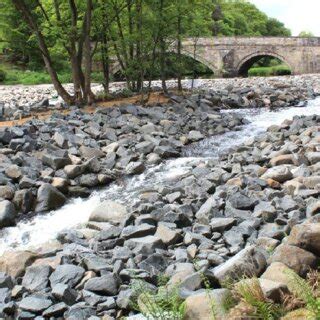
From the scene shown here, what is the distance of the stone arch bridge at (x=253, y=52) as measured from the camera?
128 ft

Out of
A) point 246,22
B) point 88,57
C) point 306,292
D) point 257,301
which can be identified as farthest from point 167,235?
point 246,22

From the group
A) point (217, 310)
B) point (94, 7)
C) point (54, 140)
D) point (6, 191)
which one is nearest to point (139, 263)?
point (217, 310)

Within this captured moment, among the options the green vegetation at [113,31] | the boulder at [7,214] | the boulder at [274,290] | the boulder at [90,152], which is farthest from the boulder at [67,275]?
the green vegetation at [113,31]

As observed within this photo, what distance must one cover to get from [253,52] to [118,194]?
110 ft

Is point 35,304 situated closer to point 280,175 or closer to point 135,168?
point 280,175

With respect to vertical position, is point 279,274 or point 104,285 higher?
point 279,274

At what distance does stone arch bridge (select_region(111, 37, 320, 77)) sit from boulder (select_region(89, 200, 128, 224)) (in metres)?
32.4

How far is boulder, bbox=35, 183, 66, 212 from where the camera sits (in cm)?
901

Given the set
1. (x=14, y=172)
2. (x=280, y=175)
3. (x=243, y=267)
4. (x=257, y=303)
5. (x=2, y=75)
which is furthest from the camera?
(x=2, y=75)

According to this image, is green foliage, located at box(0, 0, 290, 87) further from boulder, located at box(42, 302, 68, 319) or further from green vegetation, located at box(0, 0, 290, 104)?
boulder, located at box(42, 302, 68, 319)

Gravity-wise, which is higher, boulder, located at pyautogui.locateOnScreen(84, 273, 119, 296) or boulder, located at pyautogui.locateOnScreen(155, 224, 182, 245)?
boulder, located at pyautogui.locateOnScreen(155, 224, 182, 245)

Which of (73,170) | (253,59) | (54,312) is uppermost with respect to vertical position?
(253,59)

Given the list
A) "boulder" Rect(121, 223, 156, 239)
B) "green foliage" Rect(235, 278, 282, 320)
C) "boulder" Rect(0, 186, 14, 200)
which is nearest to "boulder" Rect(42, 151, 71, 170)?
"boulder" Rect(0, 186, 14, 200)

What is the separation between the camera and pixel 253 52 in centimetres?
4088
